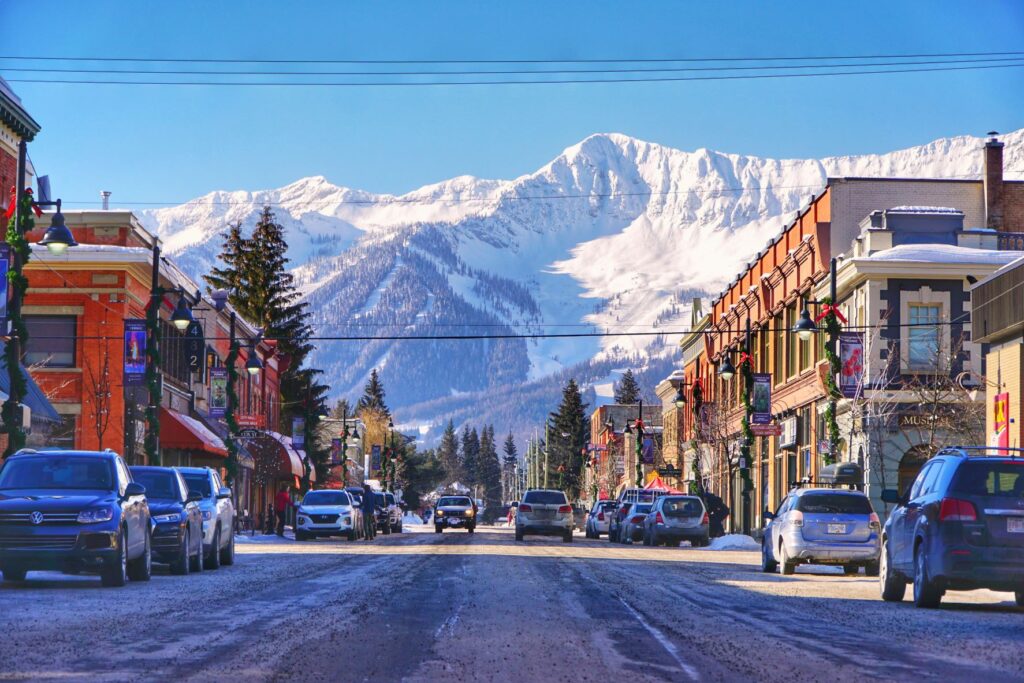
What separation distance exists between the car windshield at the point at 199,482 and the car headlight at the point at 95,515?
25.5ft

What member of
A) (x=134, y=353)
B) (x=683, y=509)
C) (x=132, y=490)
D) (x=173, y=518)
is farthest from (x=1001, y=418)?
(x=134, y=353)

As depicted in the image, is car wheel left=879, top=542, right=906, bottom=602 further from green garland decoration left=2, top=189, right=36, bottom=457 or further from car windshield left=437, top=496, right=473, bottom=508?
car windshield left=437, top=496, right=473, bottom=508

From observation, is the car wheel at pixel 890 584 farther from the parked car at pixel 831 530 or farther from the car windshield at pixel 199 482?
the car windshield at pixel 199 482

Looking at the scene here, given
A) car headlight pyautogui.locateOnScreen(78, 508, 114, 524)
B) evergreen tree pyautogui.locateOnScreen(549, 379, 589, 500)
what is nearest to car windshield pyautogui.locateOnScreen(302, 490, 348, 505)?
car headlight pyautogui.locateOnScreen(78, 508, 114, 524)

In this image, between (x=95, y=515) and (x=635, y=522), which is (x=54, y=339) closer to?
(x=635, y=522)

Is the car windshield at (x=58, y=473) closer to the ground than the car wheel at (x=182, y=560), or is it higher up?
higher up

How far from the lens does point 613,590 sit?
22.0 meters

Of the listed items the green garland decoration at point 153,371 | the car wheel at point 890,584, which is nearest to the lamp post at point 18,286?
the green garland decoration at point 153,371

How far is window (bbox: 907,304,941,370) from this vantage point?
156ft

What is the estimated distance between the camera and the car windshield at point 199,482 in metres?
28.6

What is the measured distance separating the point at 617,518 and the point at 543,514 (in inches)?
299

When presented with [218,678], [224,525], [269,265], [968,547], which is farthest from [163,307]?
[218,678]

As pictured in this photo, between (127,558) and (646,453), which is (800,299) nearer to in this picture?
(646,453)

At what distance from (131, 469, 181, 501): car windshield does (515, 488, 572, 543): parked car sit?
27.5 metres
